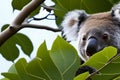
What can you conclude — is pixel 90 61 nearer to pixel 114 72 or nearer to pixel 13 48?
pixel 114 72

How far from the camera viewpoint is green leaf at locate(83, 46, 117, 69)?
1.19 meters

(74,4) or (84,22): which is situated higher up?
(74,4)

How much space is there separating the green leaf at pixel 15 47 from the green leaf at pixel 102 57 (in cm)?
103

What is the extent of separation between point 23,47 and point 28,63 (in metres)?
1.10

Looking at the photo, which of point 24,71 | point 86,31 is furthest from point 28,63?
point 86,31

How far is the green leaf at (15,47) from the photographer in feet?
7.37

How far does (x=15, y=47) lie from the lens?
2287 millimetres

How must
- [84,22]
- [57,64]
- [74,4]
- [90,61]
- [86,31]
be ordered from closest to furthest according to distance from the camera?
[57,64] < [90,61] < [74,4] < [86,31] < [84,22]

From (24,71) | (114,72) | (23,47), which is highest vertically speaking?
(24,71)

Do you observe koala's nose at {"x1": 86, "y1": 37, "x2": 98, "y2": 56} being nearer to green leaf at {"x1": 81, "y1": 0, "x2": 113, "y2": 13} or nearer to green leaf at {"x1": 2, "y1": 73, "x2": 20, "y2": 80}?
green leaf at {"x1": 81, "y1": 0, "x2": 113, "y2": 13}

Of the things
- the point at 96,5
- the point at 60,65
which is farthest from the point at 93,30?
the point at 60,65

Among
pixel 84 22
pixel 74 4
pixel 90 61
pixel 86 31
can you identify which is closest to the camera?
pixel 90 61

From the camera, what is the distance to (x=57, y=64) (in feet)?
3.73

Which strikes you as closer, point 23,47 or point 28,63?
point 28,63
